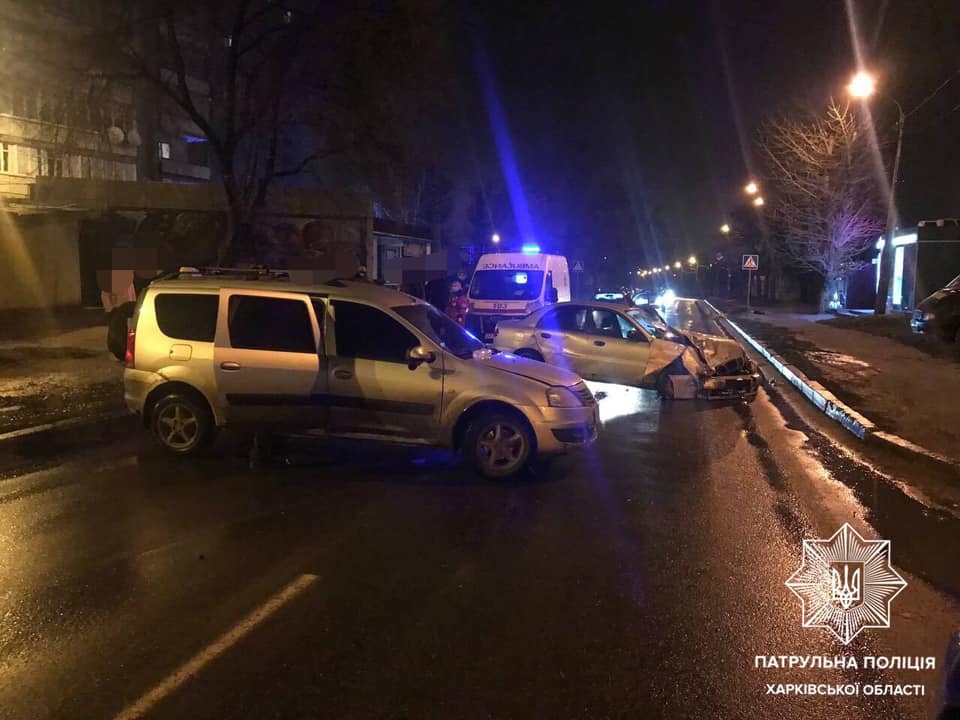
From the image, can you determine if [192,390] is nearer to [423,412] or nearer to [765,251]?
[423,412]

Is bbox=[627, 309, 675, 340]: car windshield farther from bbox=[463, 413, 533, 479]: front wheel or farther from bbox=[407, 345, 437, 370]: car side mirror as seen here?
bbox=[407, 345, 437, 370]: car side mirror

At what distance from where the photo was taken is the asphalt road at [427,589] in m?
3.69

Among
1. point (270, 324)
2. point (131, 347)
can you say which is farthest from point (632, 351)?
point (131, 347)

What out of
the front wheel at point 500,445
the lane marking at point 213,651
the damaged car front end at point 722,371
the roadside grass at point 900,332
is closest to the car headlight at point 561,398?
the front wheel at point 500,445

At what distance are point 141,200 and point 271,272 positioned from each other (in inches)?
756

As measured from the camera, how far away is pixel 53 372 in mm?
13383

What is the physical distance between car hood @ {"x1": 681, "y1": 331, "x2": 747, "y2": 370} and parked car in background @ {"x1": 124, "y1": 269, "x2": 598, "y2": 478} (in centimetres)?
507

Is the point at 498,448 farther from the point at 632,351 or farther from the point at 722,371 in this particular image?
the point at 722,371

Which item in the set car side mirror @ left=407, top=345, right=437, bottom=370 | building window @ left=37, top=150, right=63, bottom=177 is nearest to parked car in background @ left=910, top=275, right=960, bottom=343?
car side mirror @ left=407, top=345, right=437, bottom=370

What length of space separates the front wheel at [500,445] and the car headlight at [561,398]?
0.34 meters

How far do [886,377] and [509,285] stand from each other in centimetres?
760

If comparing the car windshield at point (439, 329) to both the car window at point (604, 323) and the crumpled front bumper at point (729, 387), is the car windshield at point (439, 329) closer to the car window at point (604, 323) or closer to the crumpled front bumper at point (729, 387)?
the car window at point (604, 323)

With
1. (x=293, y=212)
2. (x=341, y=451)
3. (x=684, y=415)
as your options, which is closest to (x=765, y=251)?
(x=293, y=212)

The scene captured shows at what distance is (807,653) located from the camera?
4152 mm
